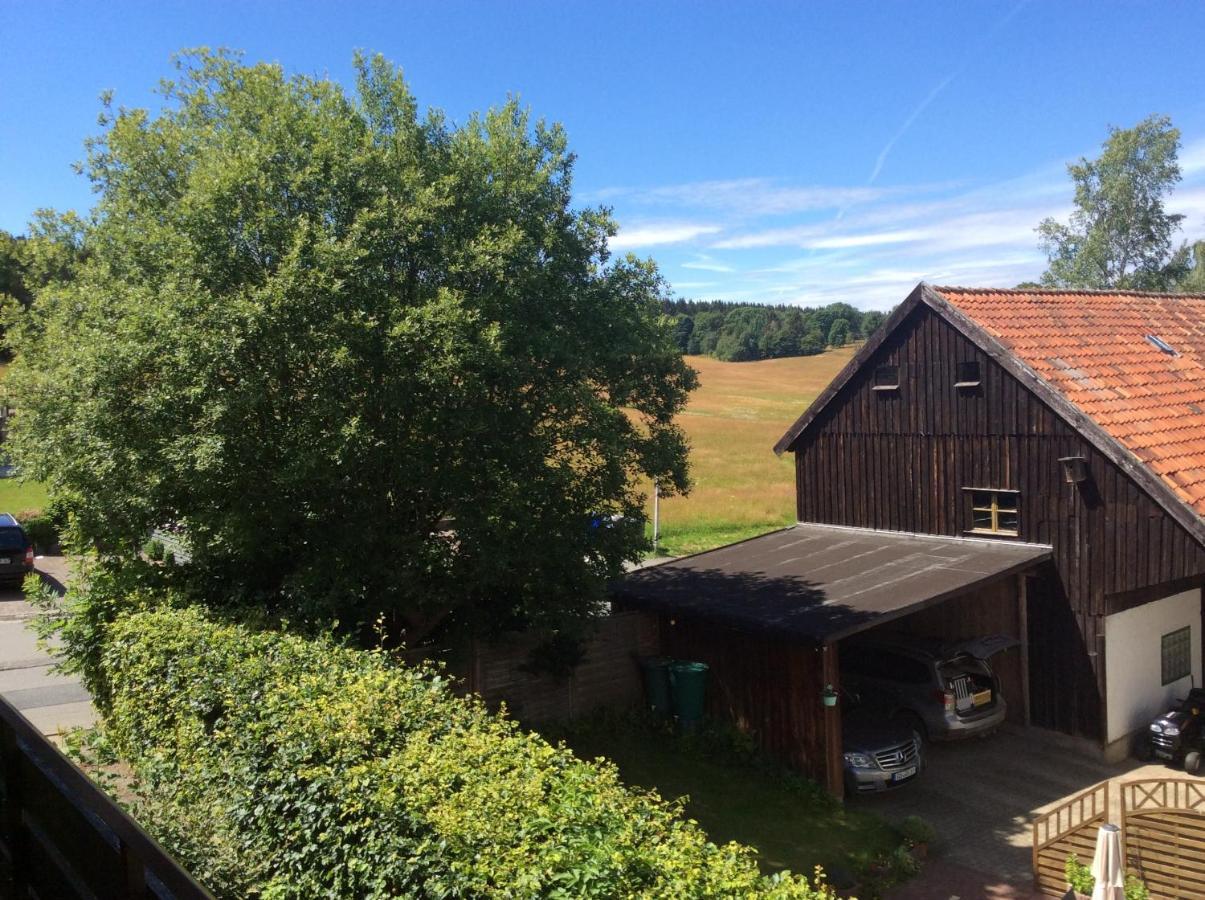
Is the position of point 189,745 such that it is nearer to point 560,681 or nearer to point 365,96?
point 560,681

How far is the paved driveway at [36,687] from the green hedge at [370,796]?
15.0 feet

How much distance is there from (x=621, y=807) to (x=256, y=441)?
20.9 feet

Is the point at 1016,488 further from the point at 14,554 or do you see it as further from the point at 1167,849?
the point at 14,554

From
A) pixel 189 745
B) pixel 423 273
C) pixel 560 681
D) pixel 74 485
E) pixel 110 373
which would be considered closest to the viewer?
pixel 189 745

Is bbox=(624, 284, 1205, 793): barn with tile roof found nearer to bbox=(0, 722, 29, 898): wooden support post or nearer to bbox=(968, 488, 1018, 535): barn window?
bbox=(968, 488, 1018, 535): barn window

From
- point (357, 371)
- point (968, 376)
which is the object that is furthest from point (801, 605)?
point (357, 371)

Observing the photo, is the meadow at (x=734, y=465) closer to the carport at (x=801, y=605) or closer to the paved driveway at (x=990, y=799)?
the carport at (x=801, y=605)

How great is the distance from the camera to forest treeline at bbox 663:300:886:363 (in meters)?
111

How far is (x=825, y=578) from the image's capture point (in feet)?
47.2

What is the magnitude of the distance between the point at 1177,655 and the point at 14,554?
25065 millimetres

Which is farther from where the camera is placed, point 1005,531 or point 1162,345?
point 1162,345

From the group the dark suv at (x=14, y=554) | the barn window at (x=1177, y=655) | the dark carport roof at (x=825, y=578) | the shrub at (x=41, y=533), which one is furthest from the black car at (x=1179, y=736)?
the shrub at (x=41, y=533)

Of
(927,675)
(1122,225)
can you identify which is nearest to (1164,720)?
(927,675)

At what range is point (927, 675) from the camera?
13461 millimetres
